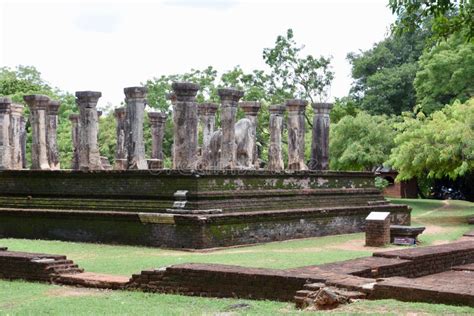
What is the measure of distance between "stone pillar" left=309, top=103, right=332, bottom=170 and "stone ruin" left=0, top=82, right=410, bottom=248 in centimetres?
3

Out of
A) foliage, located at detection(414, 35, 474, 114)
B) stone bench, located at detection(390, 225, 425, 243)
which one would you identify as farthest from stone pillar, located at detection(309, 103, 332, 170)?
foliage, located at detection(414, 35, 474, 114)

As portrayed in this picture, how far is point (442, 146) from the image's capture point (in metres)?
22.1

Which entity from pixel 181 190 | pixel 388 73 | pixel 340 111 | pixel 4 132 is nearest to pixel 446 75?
pixel 340 111

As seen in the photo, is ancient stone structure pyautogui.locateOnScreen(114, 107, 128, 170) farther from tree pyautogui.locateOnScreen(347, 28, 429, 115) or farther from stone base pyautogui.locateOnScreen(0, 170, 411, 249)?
tree pyautogui.locateOnScreen(347, 28, 429, 115)

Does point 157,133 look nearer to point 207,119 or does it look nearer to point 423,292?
point 207,119

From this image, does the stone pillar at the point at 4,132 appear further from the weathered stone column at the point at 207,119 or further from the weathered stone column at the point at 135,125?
the weathered stone column at the point at 207,119

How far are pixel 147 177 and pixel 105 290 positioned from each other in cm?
608

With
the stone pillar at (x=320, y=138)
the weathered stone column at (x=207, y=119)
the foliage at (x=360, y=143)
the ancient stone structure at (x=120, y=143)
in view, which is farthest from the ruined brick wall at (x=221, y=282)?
the foliage at (x=360, y=143)

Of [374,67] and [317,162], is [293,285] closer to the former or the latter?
[317,162]

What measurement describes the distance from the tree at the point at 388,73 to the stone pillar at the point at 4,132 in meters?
22.7

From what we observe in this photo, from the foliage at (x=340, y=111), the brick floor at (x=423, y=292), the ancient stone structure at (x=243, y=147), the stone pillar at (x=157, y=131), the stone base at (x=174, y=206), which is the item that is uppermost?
the foliage at (x=340, y=111)

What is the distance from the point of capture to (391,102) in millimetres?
41062

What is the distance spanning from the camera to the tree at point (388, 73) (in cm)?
4053

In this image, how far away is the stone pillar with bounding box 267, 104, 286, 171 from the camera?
73.7 ft
